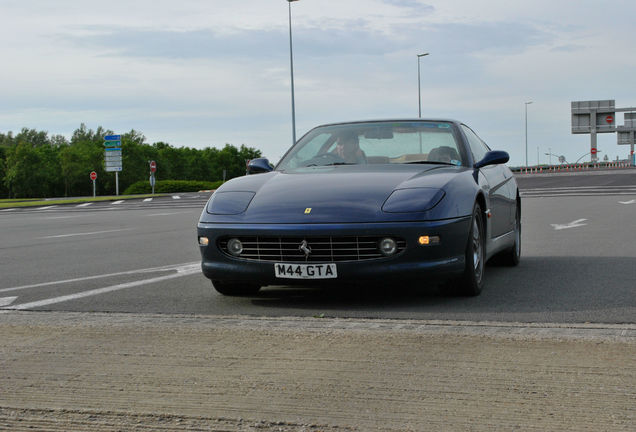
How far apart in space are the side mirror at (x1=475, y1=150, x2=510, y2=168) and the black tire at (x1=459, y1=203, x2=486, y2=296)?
0.52 m

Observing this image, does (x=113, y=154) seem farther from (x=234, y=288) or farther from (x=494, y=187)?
(x=234, y=288)

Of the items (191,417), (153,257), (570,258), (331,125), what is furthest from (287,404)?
(153,257)

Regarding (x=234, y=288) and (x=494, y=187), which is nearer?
(x=234, y=288)

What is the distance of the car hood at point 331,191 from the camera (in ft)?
19.6

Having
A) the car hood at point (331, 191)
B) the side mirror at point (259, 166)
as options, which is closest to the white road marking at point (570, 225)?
the side mirror at point (259, 166)

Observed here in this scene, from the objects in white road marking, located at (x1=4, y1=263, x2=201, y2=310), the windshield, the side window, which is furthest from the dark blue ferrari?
white road marking, located at (x1=4, y1=263, x2=201, y2=310)

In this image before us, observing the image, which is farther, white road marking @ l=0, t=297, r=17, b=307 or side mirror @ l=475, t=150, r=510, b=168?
side mirror @ l=475, t=150, r=510, b=168

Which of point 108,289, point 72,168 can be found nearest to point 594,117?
point 72,168

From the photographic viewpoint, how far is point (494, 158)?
7250 mm

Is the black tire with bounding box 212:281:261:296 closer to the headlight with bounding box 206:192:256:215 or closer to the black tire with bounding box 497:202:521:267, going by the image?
the headlight with bounding box 206:192:256:215

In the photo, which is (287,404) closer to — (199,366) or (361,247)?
(199,366)

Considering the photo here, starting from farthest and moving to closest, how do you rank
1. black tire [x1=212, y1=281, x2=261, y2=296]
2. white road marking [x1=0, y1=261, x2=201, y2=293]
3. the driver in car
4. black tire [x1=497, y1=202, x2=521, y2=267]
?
black tire [x1=497, y1=202, x2=521, y2=267] → white road marking [x1=0, y1=261, x2=201, y2=293] → the driver in car → black tire [x1=212, y1=281, x2=261, y2=296]

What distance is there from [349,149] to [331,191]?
1.29 m

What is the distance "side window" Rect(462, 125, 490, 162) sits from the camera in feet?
25.0
